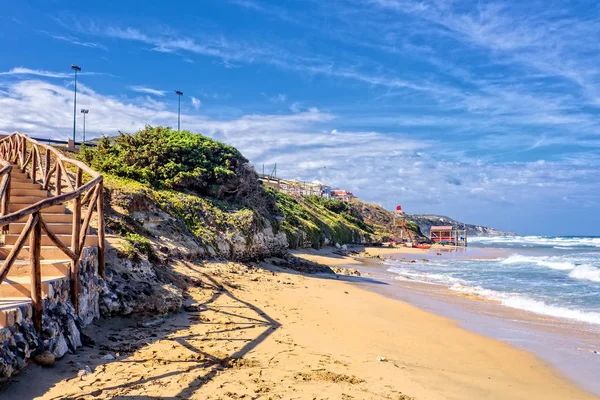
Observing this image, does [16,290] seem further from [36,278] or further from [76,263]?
[76,263]

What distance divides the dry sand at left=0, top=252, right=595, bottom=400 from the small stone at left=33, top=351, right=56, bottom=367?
86 millimetres

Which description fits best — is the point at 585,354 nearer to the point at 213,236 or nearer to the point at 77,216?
the point at 77,216

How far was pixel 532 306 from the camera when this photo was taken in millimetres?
12562

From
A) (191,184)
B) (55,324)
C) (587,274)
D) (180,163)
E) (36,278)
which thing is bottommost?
(587,274)

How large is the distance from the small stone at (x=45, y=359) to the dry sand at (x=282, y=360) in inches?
3.4

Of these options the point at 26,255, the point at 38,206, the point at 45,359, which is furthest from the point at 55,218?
the point at 45,359

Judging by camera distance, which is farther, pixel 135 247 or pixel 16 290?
pixel 135 247

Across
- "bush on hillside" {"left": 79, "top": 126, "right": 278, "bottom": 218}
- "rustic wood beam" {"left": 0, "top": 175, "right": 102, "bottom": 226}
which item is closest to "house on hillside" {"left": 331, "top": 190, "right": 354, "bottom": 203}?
"bush on hillside" {"left": 79, "top": 126, "right": 278, "bottom": 218}

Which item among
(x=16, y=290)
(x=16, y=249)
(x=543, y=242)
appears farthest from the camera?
(x=543, y=242)

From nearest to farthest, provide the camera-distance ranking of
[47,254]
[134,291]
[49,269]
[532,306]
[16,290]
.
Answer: [16,290] → [49,269] → [47,254] → [134,291] → [532,306]

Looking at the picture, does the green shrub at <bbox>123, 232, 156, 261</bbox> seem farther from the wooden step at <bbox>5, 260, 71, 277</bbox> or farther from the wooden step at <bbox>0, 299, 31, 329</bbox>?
the wooden step at <bbox>0, 299, 31, 329</bbox>

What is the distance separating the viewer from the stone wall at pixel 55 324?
4.20 m

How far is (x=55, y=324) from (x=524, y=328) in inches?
368

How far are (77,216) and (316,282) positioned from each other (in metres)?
9.12
